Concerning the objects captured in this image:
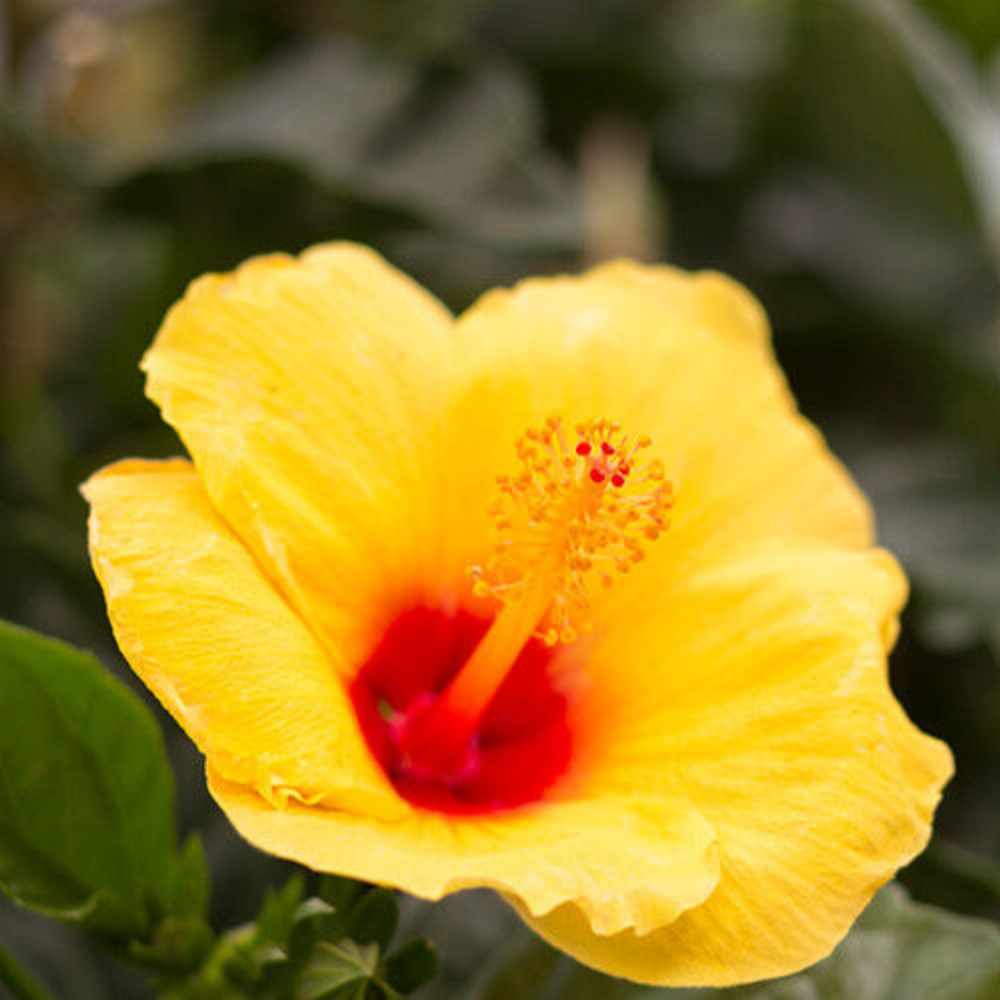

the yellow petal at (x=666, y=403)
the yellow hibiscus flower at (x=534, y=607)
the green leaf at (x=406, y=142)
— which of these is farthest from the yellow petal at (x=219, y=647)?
the green leaf at (x=406, y=142)

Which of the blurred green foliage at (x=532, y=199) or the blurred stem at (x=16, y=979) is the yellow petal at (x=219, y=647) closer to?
the blurred stem at (x=16, y=979)

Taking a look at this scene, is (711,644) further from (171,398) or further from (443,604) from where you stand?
(171,398)

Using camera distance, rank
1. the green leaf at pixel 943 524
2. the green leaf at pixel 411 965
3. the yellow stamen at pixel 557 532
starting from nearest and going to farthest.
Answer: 1. the green leaf at pixel 411 965
2. the yellow stamen at pixel 557 532
3. the green leaf at pixel 943 524

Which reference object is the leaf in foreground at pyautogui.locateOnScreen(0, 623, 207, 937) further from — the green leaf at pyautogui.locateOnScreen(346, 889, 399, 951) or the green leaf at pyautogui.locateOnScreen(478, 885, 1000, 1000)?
the green leaf at pyautogui.locateOnScreen(478, 885, 1000, 1000)

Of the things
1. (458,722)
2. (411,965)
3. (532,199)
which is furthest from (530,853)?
(532,199)

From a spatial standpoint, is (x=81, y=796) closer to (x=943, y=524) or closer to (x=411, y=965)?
(x=411, y=965)

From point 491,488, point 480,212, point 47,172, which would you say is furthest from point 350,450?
point 47,172

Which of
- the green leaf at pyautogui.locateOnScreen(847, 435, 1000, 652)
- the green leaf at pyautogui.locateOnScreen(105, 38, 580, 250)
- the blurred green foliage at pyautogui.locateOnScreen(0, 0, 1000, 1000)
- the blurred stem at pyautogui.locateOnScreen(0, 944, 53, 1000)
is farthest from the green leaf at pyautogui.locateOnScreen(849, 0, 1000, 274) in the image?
the blurred stem at pyautogui.locateOnScreen(0, 944, 53, 1000)
